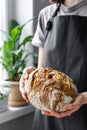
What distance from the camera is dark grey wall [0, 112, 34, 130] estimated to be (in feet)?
4.94

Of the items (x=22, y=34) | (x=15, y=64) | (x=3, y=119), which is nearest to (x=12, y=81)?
(x=15, y=64)

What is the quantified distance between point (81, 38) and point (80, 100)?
23 centimetres

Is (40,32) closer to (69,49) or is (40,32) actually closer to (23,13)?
(69,49)

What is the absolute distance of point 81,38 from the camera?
1.09 m

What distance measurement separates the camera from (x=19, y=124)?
1.59 m

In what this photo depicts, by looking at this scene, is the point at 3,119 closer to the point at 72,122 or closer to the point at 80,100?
the point at 72,122

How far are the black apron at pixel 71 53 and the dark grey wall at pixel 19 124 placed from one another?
16.3 inches

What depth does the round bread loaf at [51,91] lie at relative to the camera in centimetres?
96

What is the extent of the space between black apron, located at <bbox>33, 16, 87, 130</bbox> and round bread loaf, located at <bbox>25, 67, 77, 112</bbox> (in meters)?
0.12

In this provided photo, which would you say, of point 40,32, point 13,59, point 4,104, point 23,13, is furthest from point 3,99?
point 23,13

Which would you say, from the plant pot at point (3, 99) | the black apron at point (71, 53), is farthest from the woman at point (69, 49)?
the plant pot at point (3, 99)

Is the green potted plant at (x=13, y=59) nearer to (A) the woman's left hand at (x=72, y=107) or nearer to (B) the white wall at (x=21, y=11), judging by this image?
(B) the white wall at (x=21, y=11)

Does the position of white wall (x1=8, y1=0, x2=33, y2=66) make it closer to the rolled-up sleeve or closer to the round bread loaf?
the rolled-up sleeve

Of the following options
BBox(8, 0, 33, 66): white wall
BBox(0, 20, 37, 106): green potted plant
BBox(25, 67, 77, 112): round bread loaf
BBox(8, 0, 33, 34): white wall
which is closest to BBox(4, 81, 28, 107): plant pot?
BBox(0, 20, 37, 106): green potted plant
